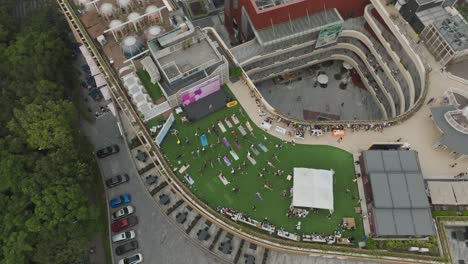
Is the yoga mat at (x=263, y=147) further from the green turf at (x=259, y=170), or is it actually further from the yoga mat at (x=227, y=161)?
the yoga mat at (x=227, y=161)

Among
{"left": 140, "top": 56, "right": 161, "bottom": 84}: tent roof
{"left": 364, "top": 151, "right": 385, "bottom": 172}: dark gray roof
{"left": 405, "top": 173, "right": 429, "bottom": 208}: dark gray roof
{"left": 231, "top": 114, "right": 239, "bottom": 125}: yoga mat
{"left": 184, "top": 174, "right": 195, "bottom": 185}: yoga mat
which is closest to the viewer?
{"left": 405, "top": 173, "right": 429, "bottom": 208}: dark gray roof

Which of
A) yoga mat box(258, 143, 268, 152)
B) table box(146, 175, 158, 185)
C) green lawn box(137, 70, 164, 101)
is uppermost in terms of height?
green lawn box(137, 70, 164, 101)

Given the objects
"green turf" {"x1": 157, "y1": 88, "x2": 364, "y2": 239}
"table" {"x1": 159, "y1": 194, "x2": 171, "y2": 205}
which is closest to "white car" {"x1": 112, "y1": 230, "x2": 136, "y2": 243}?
"table" {"x1": 159, "y1": 194, "x2": 171, "y2": 205}

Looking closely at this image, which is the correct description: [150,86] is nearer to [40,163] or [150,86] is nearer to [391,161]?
[40,163]

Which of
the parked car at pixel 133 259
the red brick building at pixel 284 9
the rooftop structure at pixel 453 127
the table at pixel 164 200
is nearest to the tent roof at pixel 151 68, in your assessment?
the red brick building at pixel 284 9

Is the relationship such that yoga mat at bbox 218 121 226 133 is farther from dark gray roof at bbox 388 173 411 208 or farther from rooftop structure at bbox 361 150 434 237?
dark gray roof at bbox 388 173 411 208

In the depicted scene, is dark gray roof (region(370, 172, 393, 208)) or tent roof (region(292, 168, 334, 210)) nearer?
dark gray roof (region(370, 172, 393, 208))
